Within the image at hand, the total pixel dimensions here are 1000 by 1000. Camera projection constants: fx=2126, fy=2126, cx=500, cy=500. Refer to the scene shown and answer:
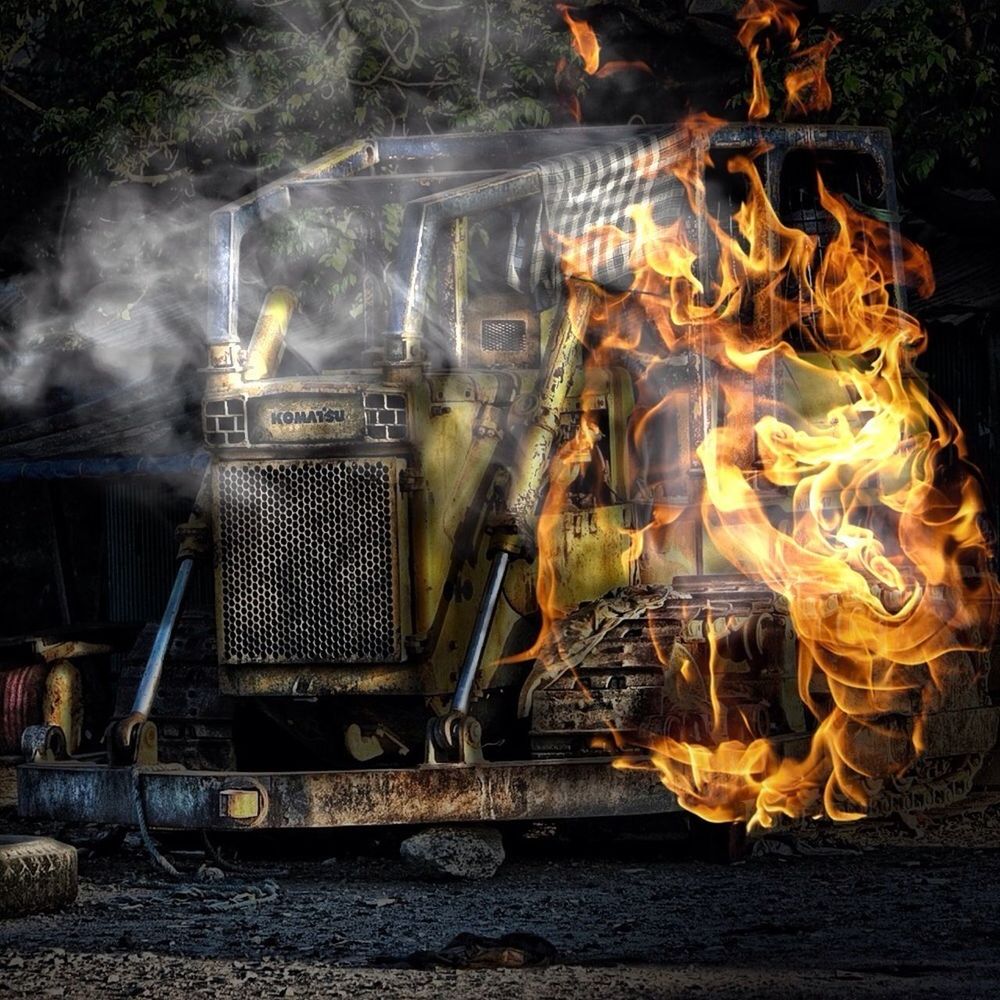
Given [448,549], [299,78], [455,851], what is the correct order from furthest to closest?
[299,78], [448,549], [455,851]

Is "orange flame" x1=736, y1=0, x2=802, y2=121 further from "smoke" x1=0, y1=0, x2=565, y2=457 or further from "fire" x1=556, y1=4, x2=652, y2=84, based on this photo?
"smoke" x1=0, y1=0, x2=565, y2=457

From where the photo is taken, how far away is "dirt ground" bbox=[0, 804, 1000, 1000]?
695 centimetres

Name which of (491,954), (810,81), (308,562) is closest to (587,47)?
(810,81)

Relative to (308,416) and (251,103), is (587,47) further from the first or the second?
(308,416)

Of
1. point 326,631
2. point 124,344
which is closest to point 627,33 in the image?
point 124,344

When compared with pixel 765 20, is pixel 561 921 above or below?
below

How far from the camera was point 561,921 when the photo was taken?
321 inches

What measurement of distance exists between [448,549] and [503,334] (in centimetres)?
111

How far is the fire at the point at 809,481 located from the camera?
9758 mm

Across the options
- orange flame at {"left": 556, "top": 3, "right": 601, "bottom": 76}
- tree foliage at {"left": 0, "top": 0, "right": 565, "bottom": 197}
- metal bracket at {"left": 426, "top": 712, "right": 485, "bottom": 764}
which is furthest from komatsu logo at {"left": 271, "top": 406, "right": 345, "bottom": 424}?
orange flame at {"left": 556, "top": 3, "right": 601, "bottom": 76}

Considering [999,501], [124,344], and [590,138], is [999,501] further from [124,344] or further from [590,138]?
[590,138]

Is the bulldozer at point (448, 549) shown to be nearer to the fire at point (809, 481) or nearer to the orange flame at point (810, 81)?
the fire at point (809, 481)

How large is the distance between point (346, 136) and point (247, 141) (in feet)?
2.44

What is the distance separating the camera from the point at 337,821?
8781mm
